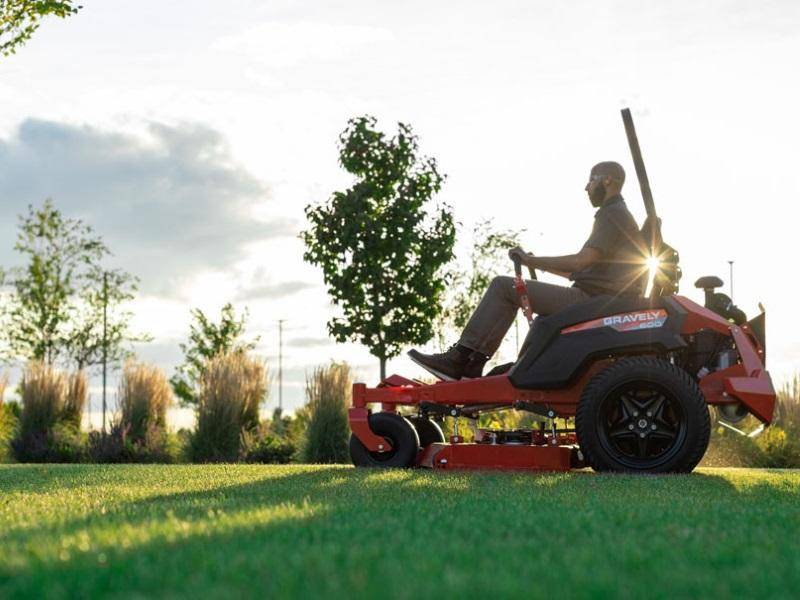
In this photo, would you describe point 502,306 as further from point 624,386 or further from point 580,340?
point 624,386

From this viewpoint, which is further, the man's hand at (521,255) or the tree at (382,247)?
the tree at (382,247)

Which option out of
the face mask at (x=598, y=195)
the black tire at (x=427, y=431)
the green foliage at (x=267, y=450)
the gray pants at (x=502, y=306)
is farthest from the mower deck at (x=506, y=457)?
the green foliage at (x=267, y=450)

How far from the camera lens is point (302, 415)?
16094mm

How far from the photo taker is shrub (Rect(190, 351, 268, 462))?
1518cm

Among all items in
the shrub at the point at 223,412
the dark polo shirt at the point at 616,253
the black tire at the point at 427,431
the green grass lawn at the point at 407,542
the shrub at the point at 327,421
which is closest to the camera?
the green grass lawn at the point at 407,542

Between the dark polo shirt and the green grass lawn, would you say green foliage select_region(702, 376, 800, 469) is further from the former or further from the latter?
the green grass lawn

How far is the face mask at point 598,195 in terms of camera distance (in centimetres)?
810

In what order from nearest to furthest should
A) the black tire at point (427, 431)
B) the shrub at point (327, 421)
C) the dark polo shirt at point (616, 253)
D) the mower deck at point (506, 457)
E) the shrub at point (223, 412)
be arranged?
the dark polo shirt at point (616, 253) → the mower deck at point (506, 457) → the black tire at point (427, 431) → the shrub at point (327, 421) → the shrub at point (223, 412)

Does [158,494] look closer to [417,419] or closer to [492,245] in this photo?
[417,419]

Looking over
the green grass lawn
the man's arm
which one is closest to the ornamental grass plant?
the man's arm

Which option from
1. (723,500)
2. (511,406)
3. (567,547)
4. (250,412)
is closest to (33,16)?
(250,412)

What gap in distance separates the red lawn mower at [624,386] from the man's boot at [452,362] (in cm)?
9

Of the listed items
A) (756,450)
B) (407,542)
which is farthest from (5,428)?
(407,542)

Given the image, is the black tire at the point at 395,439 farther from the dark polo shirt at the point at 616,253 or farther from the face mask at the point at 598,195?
the face mask at the point at 598,195
